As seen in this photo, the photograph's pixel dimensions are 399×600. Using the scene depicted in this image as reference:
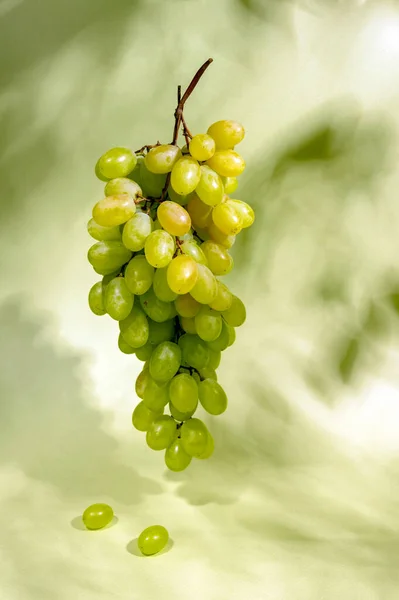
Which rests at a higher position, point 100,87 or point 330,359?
point 100,87

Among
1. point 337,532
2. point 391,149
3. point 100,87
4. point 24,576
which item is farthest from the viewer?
point 100,87

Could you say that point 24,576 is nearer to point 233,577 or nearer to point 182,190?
point 233,577

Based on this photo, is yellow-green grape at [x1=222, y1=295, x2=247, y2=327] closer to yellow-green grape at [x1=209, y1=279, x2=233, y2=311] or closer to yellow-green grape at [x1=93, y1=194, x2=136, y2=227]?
yellow-green grape at [x1=209, y1=279, x2=233, y2=311]

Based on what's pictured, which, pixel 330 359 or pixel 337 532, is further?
pixel 330 359

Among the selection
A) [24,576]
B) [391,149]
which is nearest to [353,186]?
[391,149]

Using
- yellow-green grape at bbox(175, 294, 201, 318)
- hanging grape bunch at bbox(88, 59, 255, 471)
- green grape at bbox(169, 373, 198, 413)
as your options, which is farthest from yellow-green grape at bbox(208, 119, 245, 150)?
green grape at bbox(169, 373, 198, 413)
